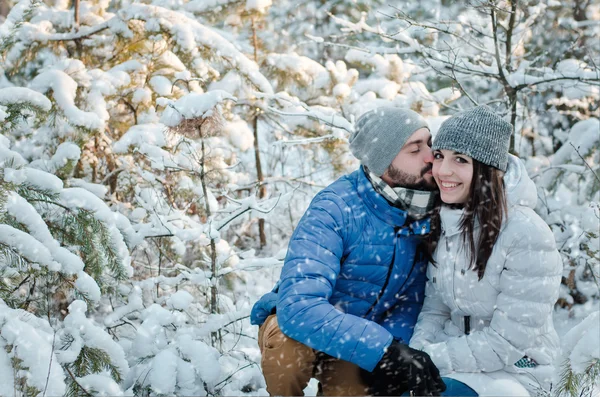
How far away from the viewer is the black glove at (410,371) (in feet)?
7.26

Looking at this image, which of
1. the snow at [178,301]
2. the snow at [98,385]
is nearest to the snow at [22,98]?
the snow at [178,301]

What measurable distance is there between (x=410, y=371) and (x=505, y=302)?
505 millimetres

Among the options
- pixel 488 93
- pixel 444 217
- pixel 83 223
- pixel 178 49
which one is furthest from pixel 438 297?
pixel 488 93

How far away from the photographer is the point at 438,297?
2676 millimetres

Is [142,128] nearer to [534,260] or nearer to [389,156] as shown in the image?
[389,156]

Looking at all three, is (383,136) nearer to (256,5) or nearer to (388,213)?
(388,213)

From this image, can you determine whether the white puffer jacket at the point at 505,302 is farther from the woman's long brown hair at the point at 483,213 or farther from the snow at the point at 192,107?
the snow at the point at 192,107

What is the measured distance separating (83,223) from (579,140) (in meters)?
3.90

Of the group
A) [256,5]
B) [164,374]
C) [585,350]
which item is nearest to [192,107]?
[164,374]

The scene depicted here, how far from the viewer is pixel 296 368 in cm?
250

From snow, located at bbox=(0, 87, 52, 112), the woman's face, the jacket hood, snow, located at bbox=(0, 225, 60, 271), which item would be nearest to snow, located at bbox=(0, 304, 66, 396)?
snow, located at bbox=(0, 225, 60, 271)

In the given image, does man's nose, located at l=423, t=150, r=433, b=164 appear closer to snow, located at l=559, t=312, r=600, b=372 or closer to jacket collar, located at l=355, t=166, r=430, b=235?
jacket collar, located at l=355, t=166, r=430, b=235

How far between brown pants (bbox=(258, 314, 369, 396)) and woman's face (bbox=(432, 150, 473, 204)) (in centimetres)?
94

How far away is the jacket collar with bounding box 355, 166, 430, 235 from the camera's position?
2586mm
